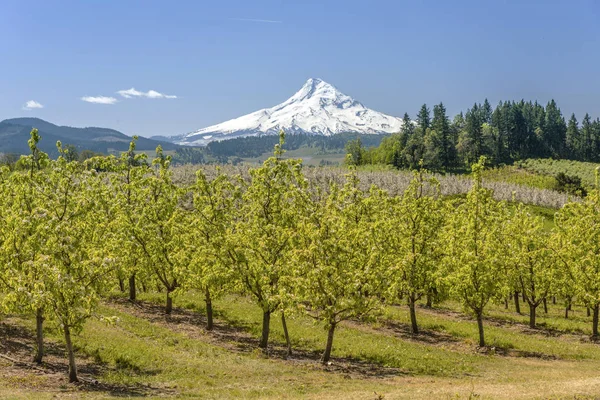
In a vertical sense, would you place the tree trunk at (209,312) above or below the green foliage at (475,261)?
below

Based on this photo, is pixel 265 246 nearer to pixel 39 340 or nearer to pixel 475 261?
pixel 39 340

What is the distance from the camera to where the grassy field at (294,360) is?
2292 centimetres

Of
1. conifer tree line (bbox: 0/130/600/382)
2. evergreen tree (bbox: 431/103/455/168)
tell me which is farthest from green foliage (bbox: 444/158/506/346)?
evergreen tree (bbox: 431/103/455/168)

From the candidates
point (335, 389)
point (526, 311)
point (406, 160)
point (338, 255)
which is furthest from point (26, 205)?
point (406, 160)

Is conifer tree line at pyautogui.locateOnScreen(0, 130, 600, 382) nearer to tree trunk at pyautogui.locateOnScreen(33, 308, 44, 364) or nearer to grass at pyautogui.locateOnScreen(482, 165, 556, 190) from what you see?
tree trunk at pyautogui.locateOnScreen(33, 308, 44, 364)

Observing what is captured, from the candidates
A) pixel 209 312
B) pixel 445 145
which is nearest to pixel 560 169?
pixel 445 145

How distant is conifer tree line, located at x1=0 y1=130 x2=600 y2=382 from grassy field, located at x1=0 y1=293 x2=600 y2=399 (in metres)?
1.41

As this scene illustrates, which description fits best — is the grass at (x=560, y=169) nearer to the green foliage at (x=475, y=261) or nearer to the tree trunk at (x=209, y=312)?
the green foliage at (x=475, y=261)

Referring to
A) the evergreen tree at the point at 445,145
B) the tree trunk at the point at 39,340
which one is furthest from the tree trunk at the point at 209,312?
the evergreen tree at the point at 445,145

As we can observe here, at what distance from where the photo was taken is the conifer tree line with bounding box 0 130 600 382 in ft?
76.0

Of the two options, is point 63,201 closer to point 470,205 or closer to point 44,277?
point 44,277

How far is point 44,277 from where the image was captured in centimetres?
2156

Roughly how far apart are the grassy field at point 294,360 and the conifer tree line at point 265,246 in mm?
1410

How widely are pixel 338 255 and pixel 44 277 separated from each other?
15.3 metres
